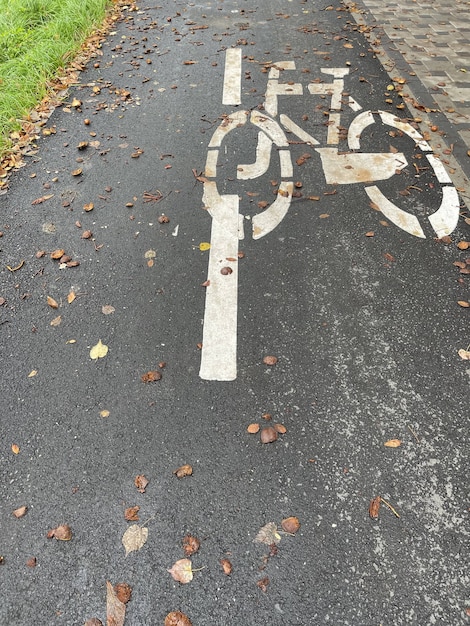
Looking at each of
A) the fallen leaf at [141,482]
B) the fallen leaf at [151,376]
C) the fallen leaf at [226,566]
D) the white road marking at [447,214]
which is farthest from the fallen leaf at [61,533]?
the white road marking at [447,214]

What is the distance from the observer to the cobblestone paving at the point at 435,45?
562cm

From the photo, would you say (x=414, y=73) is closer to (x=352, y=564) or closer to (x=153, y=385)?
(x=153, y=385)

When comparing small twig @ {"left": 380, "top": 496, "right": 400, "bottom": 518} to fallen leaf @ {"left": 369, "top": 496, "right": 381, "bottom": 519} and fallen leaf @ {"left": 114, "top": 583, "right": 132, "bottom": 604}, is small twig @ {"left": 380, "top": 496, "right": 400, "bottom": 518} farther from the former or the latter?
fallen leaf @ {"left": 114, "top": 583, "right": 132, "bottom": 604}

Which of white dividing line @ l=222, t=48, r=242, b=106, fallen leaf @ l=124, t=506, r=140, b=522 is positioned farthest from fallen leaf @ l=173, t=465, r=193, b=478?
white dividing line @ l=222, t=48, r=242, b=106

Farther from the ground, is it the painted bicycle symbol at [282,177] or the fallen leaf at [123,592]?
the painted bicycle symbol at [282,177]

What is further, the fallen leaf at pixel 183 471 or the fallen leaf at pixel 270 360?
the fallen leaf at pixel 270 360

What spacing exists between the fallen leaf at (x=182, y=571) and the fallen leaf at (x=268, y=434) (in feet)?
2.62

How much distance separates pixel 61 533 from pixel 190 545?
0.72 m

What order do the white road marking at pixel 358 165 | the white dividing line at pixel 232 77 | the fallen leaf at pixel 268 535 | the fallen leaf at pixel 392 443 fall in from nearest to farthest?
the fallen leaf at pixel 268 535 → the fallen leaf at pixel 392 443 → the white road marking at pixel 358 165 → the white dividing line at pixel 232 77

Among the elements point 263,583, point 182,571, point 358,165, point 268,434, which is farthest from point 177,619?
point 358,165

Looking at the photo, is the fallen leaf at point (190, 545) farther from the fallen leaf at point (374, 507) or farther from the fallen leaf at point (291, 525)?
the fallen leaf at point (374, 507)

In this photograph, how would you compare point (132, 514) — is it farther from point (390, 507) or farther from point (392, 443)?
point (392, 443)

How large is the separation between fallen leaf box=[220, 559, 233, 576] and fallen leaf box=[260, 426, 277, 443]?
0.70 m

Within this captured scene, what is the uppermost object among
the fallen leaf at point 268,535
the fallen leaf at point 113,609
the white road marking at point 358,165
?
the white road marking at point 358,165
